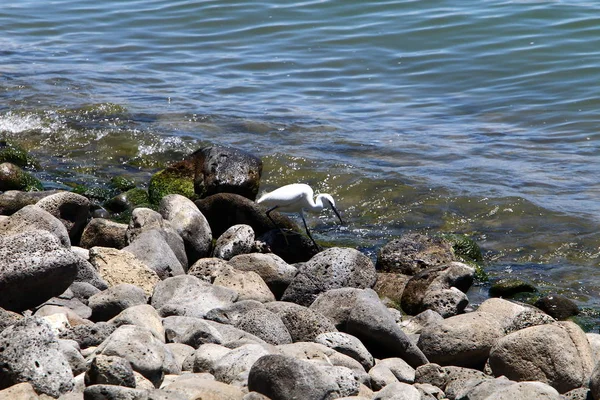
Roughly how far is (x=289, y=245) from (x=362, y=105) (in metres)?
5.95

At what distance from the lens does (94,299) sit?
5594mm

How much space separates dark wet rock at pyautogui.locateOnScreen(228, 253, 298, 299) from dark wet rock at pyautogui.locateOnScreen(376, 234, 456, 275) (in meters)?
1.17

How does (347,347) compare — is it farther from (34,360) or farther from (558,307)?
(558,307)

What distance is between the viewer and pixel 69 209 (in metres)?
7.62

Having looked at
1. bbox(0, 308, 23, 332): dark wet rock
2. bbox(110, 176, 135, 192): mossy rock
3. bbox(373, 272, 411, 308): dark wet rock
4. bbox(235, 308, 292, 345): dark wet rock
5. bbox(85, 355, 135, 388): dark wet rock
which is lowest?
bbox(373, 272, 411, 308): dark wet rock

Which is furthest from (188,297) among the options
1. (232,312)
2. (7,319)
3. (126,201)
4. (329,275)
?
(126,201)

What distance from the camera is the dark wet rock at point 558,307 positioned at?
7047 mm

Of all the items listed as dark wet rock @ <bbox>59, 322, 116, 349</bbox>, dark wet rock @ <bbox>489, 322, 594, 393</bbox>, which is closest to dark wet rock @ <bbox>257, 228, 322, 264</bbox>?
dark wet rock @ <bbox>489, 322, 594, 393</bbox>

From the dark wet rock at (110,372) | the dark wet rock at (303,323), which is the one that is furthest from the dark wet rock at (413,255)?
the dark wet rock at (110,372)

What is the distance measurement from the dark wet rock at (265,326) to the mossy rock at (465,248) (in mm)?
3177

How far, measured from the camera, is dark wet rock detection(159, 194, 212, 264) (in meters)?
7.81

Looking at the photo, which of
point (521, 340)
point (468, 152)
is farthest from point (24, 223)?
point (468, 152)

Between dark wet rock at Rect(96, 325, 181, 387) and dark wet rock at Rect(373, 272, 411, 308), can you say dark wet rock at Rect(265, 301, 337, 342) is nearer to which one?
dark wet rock at Rect(96, 325, 181, 387)

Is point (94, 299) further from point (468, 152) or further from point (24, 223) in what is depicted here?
point (468, 152)
